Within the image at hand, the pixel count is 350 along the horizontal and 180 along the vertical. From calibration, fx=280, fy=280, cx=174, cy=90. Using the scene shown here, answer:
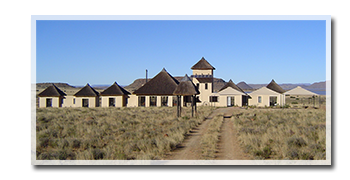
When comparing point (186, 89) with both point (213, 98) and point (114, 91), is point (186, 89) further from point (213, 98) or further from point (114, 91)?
point (213, 98)

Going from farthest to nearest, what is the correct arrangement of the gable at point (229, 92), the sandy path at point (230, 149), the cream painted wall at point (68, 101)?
the gable at point (229, 92) < the cream painted wall at point (68, 101) < the sandy path at point (230, 149)

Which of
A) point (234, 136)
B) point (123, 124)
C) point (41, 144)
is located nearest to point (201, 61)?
point (123, 124)

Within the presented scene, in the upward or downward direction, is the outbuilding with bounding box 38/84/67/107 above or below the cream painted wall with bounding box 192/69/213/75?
below

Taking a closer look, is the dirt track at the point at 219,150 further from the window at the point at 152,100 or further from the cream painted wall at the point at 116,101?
the cream painted wall at the point at 116,101

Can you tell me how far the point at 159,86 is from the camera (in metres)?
33.4

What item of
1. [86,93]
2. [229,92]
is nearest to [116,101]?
[86,93]

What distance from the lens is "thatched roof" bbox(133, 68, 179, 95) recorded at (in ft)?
107

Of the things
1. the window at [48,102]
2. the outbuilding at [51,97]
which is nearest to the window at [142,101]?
the outbuilding at [51,97]

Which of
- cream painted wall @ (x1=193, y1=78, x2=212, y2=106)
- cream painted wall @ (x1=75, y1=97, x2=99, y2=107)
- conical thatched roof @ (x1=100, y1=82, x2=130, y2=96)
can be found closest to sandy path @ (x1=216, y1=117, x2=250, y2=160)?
conical thatched roof @ (x1=100, y1=82, x2=130, y2=96)

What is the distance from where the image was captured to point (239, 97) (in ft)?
113

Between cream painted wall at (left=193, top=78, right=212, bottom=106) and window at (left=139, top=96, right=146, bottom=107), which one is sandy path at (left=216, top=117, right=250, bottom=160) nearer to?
window at (left=139, top=96, right=146, bottom=107)

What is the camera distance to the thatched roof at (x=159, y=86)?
3275cm

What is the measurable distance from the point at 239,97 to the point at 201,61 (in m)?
6.52

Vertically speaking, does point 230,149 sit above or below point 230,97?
below
